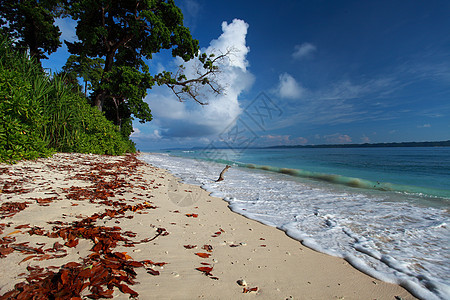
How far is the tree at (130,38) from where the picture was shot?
12.1m

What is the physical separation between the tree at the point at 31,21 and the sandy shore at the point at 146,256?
73.0 ft

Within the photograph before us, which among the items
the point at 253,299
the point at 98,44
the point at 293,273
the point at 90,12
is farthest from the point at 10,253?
the point at 98,44

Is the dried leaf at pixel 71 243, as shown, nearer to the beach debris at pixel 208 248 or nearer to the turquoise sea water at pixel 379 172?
the beach debris at pixel 208 248

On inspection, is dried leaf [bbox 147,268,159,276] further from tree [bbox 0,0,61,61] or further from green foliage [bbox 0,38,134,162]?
tree [bbox 0,0,61,61]

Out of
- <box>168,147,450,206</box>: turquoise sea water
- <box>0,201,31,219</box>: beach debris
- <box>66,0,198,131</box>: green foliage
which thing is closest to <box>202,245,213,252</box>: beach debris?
<box>0,201,31,219</box>: beach debris

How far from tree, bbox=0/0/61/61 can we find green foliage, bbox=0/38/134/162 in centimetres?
1509

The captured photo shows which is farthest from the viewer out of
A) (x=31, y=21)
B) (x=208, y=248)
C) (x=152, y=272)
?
(x=31, y=21)

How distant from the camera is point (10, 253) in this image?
5.13ft

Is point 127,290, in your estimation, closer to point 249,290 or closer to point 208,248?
point 249,290

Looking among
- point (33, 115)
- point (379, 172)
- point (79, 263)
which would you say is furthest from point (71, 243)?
point (379, 172)

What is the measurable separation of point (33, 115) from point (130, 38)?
10828 millimetres

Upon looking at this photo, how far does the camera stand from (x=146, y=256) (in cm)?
195

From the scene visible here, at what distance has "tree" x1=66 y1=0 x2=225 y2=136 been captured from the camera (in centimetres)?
1209

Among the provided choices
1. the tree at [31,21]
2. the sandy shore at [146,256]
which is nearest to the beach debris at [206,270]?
the sandy shore at [146,256]
